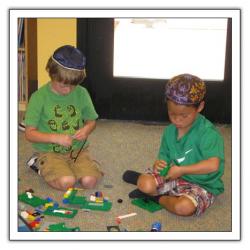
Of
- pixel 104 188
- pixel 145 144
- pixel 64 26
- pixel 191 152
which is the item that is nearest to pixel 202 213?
pixel 191 152

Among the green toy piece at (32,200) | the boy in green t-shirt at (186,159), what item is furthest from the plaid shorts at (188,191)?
the green toy piece at (32,200)

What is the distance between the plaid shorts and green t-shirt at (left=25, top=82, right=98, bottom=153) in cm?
37

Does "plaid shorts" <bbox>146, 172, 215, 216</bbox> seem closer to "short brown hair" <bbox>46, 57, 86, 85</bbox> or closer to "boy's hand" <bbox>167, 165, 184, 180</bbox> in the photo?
"boy's hand" <bbox>167, 165, 184, 180</bbox>

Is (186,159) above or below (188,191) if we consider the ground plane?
above

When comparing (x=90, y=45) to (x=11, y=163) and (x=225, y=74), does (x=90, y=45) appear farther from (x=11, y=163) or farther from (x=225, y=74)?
(x=11, y=163)

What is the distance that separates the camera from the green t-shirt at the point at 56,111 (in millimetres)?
1846

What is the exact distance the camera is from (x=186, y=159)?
1.70 m

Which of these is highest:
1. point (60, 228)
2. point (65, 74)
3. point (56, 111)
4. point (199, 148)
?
point (65, 74)

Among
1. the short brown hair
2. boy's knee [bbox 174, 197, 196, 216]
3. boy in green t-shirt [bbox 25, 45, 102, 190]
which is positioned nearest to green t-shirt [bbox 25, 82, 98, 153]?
boy in green t-shirt [bbox 25, 45, 102, 190]

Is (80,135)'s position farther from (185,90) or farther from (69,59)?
(185,90)

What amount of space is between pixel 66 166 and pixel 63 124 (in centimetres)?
Result: 16

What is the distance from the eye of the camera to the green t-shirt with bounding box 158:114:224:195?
65.1 inches

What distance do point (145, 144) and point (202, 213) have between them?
66cm
